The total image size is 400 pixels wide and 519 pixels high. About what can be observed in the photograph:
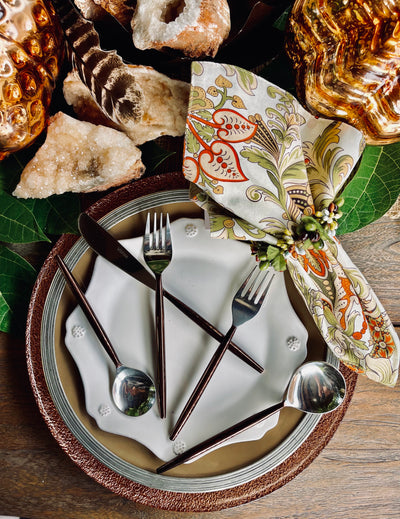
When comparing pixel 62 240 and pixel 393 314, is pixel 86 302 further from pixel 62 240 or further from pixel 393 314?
pixel 393 314

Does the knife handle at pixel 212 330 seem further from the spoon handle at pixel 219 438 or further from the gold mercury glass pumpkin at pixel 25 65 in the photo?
the gold mercury glass pumpkin at pixel 25 65

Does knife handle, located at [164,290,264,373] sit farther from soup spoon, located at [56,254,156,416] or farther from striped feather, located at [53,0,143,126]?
striped feather, located at [53,0,143,126]

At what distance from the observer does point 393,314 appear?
1.70 feet

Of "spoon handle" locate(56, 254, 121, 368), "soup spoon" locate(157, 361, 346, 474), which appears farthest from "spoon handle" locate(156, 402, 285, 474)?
"spoon handle" locate(56, 254, 121, 368)

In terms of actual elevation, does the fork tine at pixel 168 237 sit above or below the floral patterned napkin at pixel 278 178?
below

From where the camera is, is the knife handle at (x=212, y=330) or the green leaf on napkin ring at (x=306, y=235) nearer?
the green leaf on napkin ring at (x=306, y=235)

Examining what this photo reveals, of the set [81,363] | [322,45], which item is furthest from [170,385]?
[322,45]

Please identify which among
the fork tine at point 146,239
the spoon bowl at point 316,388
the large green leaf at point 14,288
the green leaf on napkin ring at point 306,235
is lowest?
the large green leaf at point 14,288

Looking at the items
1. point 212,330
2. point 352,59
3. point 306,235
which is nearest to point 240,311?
point 212,330

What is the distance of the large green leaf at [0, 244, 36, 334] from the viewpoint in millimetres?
484

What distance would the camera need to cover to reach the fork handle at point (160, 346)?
0.46m

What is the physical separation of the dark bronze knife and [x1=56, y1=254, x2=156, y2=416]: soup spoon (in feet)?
0.12

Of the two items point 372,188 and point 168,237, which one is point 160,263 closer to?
→ point 168,237

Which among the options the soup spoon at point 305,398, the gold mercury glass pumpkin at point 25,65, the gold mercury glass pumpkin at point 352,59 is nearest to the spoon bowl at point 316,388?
the soup spoon at point 305,398
